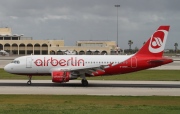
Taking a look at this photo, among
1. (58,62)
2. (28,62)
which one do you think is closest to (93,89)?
(58,62)

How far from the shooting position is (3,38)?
166 meters

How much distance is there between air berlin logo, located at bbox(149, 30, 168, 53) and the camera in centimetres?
3631

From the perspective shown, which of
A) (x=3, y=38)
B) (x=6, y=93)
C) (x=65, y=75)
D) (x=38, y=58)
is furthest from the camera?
(x=3, y=38)

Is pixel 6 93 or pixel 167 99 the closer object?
pixel 167 99

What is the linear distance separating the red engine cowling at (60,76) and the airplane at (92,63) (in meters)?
0.45

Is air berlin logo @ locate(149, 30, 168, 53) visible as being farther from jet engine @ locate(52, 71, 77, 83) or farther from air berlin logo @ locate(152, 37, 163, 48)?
jet engine @ locate(52, 71, 77, 83)

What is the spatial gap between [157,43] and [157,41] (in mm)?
214

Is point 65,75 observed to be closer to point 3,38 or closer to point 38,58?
point 38,58

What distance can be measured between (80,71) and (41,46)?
396 ft

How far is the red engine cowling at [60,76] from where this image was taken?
109 ft

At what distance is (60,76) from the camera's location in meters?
33.3

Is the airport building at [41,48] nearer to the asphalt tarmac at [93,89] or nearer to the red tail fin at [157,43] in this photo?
the red tail fin at [157,43]

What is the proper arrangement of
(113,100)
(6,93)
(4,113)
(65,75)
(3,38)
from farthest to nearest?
(3,38) < (65,75) < (6,93) < (113,100) < (4,113)

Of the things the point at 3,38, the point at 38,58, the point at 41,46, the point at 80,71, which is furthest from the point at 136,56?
the point at 3,38
